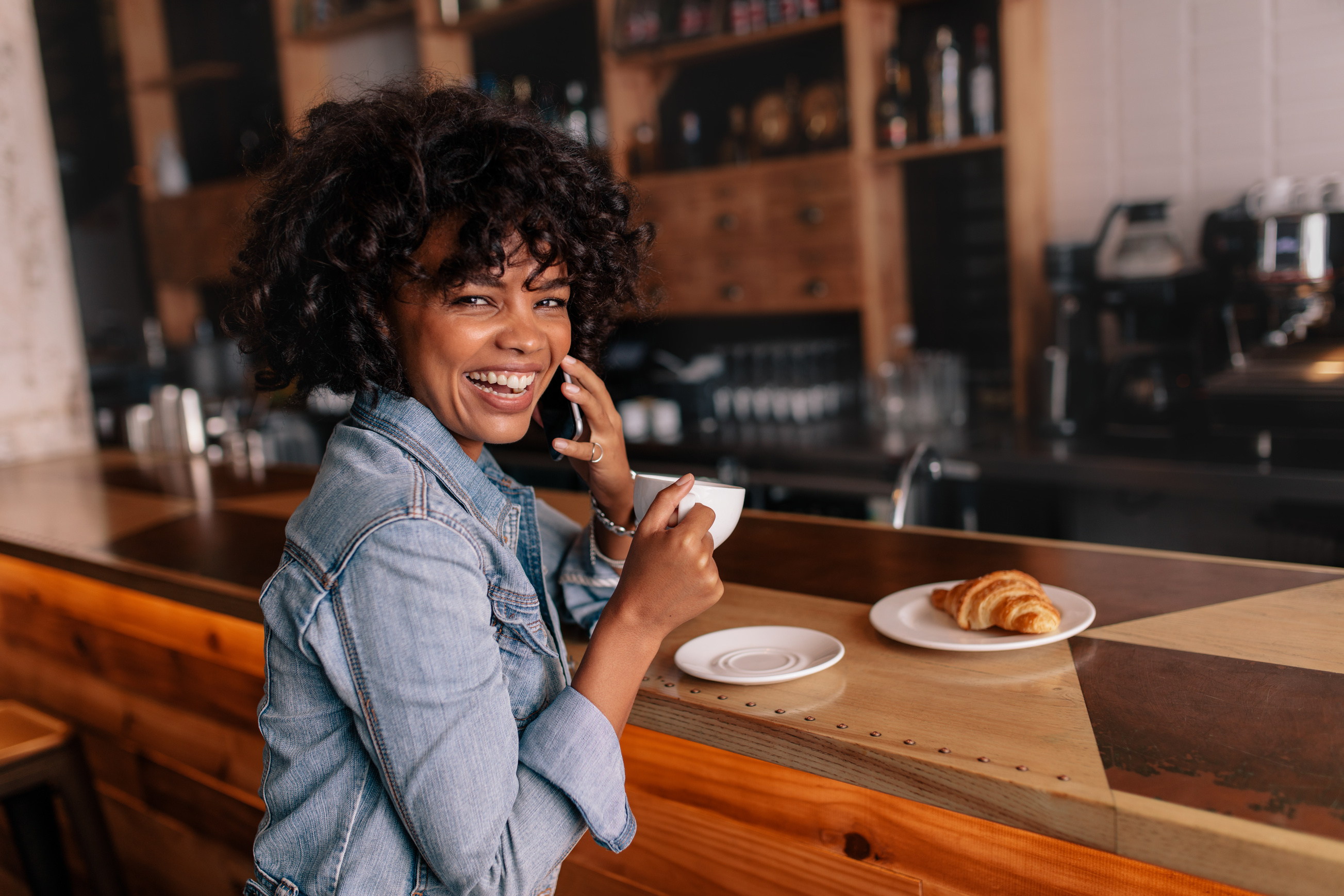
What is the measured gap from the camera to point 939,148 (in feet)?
9.62

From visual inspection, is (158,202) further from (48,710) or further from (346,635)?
(346,635)

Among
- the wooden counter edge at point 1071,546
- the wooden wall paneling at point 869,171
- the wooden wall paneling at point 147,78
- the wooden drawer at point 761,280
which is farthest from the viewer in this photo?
the wooden wall paneling at point 147,78

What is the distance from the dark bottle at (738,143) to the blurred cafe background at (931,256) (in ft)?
0.04

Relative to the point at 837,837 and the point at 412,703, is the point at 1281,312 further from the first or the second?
the point at 412,703

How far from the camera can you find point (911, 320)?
3363 mm

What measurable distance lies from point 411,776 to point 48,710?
1.97 m

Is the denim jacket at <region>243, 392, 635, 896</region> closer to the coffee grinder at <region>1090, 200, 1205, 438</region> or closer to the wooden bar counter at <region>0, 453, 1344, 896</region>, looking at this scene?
the wooden bar counter at <region>0, 453, 1344, 896</region>

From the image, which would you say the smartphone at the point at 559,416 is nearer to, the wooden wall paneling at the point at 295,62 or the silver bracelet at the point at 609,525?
Answer: the silver bracelet at the point at 609,525

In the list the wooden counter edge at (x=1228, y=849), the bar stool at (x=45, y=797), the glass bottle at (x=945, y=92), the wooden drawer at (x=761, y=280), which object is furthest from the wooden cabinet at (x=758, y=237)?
the wooden counter edge at (x=1228, y=849)

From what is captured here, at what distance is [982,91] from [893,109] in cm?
26

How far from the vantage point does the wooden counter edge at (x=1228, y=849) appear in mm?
660

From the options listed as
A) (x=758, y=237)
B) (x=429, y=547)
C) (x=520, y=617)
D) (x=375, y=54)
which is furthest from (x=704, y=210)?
(x=429, y=547)

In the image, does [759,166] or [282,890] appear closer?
[282,890]

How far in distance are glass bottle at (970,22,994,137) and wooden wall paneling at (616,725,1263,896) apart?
2.31m
